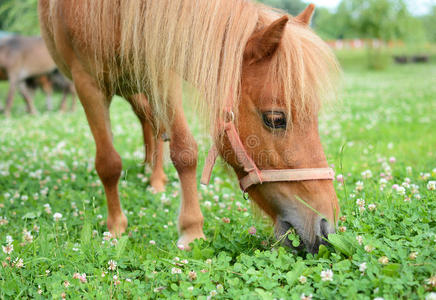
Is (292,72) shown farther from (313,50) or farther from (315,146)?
(315,146)

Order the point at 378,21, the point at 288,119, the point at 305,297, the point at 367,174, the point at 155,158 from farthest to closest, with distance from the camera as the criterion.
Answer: the point at 378,21 < the point at 155,158 < the point at 367,174 < the point at 288,119 < the point at 305,297

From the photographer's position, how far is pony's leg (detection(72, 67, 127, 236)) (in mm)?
3352

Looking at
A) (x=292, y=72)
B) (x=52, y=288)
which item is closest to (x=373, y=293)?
(x=292, y=72)

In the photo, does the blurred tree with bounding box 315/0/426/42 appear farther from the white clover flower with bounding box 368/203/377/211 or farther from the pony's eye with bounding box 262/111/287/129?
the pony's eye with bounding box 262/111/287/129

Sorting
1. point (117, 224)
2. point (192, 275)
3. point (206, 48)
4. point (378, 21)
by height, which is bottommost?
point (117, 224)

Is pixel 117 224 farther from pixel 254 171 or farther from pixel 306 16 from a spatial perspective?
pixel 306 16

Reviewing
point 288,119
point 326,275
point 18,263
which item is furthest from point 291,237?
point 18,263

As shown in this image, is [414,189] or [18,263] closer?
[18,263]

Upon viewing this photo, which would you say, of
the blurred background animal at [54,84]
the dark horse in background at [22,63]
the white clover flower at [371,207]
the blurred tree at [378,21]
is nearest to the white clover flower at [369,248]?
the white clover flower at [371,207]

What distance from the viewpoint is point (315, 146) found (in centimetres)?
238

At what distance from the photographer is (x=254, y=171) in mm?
2451

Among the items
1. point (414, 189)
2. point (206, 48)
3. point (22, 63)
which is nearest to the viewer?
point (206, 48)

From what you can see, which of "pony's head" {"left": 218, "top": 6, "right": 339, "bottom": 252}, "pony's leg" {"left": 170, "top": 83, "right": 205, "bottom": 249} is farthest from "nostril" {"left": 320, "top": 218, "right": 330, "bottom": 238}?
"pony's leg" {"left": 170, "top": 83, "right": 205, "bottom": 249}

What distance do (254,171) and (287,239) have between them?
1.49 feet
